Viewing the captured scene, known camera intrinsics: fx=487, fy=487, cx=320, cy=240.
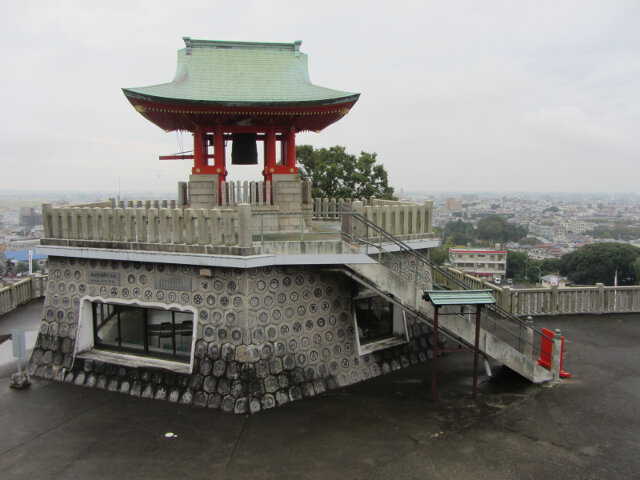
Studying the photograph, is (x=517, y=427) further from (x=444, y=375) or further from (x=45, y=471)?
(x=45, y=471)

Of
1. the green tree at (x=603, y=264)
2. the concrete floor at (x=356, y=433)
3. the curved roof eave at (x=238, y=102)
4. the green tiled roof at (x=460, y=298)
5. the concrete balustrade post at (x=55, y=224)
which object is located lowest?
the green tree at (x=603, y=264)

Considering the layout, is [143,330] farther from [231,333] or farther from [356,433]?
[356,433]

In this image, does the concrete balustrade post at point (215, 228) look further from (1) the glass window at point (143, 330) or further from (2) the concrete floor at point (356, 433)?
(2) the concrete floor at point (356, 433)

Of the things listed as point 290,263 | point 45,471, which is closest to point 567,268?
point 290,263

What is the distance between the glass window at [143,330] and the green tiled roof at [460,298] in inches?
235

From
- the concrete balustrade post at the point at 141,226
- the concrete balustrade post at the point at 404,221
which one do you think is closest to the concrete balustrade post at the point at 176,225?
the concrete balustrade post at the point at 141,226

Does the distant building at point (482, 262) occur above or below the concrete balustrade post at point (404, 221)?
below

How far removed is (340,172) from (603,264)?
42.9m

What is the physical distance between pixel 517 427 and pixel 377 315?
15.9ft

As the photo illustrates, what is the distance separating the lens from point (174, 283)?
11.7 m

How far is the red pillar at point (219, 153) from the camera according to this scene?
1476 cm

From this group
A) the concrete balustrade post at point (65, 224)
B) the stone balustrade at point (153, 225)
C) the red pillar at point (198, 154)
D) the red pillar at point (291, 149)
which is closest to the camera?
the stone balustrade at point (153, 225)

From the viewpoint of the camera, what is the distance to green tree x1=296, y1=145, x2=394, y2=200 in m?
29.7

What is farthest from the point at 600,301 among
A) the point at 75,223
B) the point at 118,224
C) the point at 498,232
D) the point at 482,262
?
the point at 498,232
